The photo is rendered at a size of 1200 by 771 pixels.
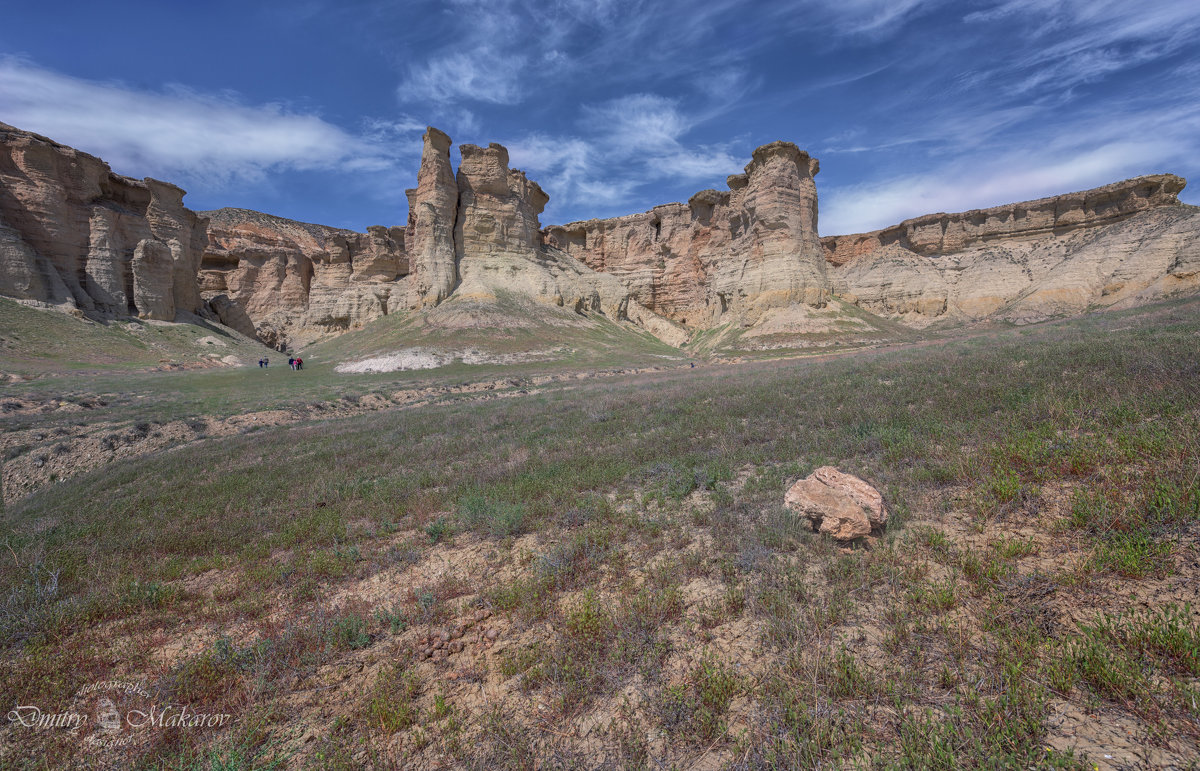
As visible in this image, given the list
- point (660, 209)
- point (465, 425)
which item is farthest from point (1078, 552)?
point (660, 209)

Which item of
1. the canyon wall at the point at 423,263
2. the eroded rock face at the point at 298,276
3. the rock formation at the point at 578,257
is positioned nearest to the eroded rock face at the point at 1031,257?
the rock formation at the point at 578,257

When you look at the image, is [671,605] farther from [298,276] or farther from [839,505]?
[298,276]

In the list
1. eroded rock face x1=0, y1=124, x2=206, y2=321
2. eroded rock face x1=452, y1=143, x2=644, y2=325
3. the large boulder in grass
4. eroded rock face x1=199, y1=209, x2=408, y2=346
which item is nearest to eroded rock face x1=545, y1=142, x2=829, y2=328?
eroded rock face x1=452, y1=143, x2=644, y2=325

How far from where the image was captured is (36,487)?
9.49 m

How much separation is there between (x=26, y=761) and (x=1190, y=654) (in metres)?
6.47

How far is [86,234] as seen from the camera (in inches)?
1547

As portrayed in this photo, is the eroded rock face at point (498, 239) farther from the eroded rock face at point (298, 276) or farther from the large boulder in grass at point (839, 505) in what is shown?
the large boulder in grass at point (839, 505)

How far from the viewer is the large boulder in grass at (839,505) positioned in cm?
418

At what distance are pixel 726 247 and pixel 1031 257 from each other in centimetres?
3181

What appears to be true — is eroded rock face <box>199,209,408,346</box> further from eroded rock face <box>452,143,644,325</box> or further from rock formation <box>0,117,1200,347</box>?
eroded rock face <box>452,143,644,325</box>

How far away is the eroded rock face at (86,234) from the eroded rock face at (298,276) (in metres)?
9.66

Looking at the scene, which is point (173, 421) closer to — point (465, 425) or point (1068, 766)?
point (465, 425)

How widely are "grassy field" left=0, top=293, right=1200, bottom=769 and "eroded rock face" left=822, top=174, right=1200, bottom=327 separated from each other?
154 ft

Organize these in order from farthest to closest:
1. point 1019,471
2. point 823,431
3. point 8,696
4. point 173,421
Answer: point 173,421 < point 823,431 < point 1019,471 < point 8,696
